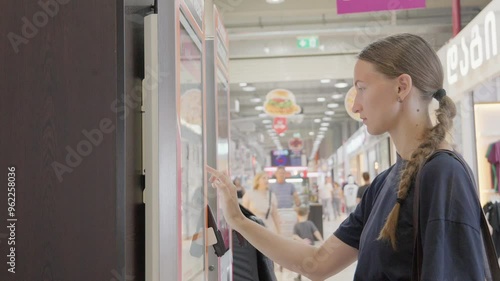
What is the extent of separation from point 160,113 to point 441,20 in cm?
969

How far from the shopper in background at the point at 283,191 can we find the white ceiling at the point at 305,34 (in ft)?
7.69

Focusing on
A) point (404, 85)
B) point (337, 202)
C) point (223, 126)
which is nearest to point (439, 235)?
point (404, 85)

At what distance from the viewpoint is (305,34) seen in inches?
407

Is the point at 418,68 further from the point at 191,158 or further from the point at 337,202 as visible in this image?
the point at 337,202

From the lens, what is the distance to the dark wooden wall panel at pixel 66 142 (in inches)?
56.3

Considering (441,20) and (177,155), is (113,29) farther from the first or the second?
(441,20)

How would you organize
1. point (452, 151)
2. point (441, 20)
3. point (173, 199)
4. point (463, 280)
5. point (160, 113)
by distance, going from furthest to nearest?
1. point (441, 20)
2. point (173, 199)
3. point (160, 113)
4. point (452, 151)
5. point (463, 280)

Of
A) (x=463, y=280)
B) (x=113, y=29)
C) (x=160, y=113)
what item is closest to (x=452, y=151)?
(x=463, y=280)

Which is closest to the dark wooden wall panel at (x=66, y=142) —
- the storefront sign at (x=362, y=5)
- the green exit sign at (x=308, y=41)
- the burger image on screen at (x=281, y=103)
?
the storefront sign at (x=362, y=5)

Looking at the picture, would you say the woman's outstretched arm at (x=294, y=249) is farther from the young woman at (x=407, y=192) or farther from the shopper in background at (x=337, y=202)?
the shopper in background at (x=337, y=202)

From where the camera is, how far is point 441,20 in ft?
33.5

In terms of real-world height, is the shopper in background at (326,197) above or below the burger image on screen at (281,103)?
below

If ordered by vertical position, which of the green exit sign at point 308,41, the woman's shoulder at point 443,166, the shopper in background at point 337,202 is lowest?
the shopper in background at point 337,202

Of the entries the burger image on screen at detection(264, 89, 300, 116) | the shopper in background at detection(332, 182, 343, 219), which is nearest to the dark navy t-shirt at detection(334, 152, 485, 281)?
the burger image on screen at detection(264, 89, 300, 116)
